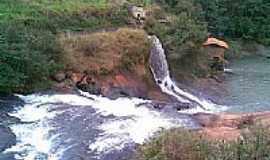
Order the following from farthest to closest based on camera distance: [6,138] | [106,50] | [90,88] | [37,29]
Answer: [106,50] < [37,29] < [90,88] < [6,138]

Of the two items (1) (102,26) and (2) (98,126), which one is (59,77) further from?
(1) (102,26)

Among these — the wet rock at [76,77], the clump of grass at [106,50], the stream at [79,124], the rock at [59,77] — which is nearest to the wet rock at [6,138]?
the stream at [79,124]

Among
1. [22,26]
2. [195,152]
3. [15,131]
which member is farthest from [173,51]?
[195,152]

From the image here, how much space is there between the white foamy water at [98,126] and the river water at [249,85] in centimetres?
554

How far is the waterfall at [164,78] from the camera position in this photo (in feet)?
79.8

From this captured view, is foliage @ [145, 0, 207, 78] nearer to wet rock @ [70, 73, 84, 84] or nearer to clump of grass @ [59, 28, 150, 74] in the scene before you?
clump of grass @ [59, 28, 150, 74]

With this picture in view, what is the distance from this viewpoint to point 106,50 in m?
24.1

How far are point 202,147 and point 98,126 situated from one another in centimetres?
535

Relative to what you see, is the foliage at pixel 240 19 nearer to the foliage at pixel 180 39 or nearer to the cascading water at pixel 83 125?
the foliage at pixel 180 39

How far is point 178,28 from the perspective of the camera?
92.9 feet

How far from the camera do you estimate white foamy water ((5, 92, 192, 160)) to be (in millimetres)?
15188

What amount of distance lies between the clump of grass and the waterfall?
2.84 ft

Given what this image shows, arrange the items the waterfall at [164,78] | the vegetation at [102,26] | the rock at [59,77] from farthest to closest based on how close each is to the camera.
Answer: the waterfall at [164,78] → the rock at [59,77] → the vegetation at [102,26]

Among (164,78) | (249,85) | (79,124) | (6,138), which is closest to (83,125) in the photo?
(79,124)
